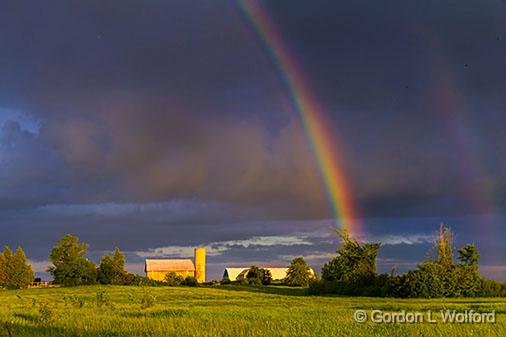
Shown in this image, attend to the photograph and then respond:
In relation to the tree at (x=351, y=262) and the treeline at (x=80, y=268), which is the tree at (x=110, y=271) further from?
the tree at (x=351, y=262)

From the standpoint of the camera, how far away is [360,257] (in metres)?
72.2

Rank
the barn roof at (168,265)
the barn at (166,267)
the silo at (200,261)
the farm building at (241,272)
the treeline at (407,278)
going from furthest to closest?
the silo at (200,261) < the barn roof at (168,265) < the barn at (166,267) < the farm building at (241,272) < the treeline at (407,278)

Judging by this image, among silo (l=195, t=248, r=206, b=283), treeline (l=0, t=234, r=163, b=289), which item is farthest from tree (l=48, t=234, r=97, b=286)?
silo (l=195, t=248, r=206, b=283)

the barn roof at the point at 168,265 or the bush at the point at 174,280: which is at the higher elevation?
the barn roof at the point at 168,265

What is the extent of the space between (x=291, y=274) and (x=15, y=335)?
3750 inches

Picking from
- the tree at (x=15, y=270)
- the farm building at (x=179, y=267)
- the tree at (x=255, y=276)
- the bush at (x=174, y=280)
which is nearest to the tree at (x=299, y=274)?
the tree at (x=255, y=276)

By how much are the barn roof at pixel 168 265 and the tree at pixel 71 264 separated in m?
37.0

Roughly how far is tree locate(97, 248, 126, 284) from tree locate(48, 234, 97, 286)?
3.94 feet

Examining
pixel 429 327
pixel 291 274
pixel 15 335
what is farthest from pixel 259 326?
pixel 291 274

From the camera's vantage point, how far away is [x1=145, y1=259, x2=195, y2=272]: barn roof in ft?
494

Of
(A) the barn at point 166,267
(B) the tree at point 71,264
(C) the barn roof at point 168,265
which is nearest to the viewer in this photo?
(B) the tree at point 71,264

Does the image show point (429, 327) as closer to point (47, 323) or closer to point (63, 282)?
point (47, 323)

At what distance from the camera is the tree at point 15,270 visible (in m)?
111

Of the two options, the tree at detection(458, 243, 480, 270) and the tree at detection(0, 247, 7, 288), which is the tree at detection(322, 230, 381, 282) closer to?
the tree at detection(458, 243, 480, 270)
